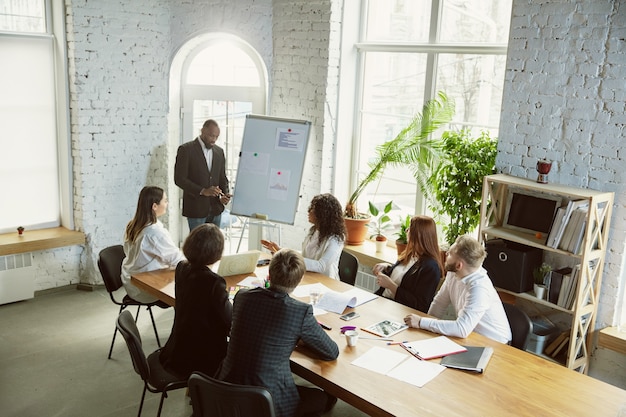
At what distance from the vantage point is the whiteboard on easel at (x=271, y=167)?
6184 mm

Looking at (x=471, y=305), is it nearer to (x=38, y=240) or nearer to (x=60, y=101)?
(x=38, y=240)

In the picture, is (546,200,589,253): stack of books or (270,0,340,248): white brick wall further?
(270,0,340,248): white brick wall

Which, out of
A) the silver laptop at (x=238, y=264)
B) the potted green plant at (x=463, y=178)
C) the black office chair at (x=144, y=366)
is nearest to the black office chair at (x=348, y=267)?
the silver laptop at (x=238, y=264)

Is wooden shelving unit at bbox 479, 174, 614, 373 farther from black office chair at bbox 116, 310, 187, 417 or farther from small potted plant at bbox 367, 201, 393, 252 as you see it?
black office chair at bbox 116, 310, 187, 417

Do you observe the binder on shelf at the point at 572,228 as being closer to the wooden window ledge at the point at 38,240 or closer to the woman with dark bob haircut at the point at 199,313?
the woman with dark bob haircut at the point at 199,313

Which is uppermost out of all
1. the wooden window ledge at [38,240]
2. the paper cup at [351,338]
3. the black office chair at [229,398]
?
the paper cup at [351,338]

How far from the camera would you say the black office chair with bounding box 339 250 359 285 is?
4.90m

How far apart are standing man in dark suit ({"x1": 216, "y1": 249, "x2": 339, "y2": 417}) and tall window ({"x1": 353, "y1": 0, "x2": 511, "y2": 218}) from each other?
295 cm

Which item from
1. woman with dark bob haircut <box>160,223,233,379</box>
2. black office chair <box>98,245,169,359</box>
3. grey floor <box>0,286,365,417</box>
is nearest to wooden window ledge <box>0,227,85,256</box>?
grey floor <box>0,286,365,417</box>

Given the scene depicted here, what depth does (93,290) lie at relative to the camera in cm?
641

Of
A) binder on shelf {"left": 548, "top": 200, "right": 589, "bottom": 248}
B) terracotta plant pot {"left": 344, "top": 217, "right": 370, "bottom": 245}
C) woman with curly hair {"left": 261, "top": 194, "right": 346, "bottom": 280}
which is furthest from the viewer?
terracotta plant pot {"left": 344, "top": 217, "right": 370, "bottom": 245}

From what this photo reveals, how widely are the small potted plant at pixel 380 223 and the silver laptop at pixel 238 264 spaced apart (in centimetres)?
181

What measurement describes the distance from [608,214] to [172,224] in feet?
14.4

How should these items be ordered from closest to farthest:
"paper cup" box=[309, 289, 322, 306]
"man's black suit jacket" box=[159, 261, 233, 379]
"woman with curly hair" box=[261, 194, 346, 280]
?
"man's black suit jacket" box=[159, 261, 233, 379] → "paper cup" box=[309, 289, 322, 306] → "woman with curly hair" box=[261, 194, 346, 280]
